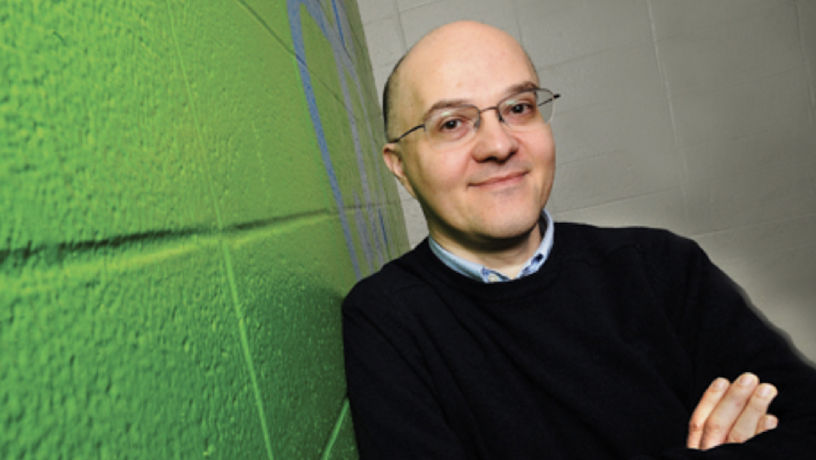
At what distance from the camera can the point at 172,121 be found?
46 cm

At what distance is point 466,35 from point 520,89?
20cm

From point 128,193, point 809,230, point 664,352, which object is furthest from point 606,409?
point 809,230

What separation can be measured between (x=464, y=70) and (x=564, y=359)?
2.26ft

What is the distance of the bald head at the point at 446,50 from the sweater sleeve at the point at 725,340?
2.03 feet

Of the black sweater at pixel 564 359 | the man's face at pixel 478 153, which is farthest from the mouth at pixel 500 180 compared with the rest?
the black sweater at pixel 564 359

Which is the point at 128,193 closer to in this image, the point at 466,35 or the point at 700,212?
the point at 466,35

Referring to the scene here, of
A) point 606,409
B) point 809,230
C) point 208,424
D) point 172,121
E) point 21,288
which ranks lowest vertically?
point 809,230

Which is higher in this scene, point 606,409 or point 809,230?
point 606,409

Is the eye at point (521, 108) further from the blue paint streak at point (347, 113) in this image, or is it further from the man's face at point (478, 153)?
the blue paint streak at point (347, 113)

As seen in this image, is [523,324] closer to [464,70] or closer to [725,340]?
[725,340]

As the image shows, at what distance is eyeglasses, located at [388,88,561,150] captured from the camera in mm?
1082

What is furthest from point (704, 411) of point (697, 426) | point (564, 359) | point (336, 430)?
point (336, 430)

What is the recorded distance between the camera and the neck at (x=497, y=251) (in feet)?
3.70

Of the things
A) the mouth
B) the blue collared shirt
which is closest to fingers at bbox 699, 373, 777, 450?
the blue collared shirt
